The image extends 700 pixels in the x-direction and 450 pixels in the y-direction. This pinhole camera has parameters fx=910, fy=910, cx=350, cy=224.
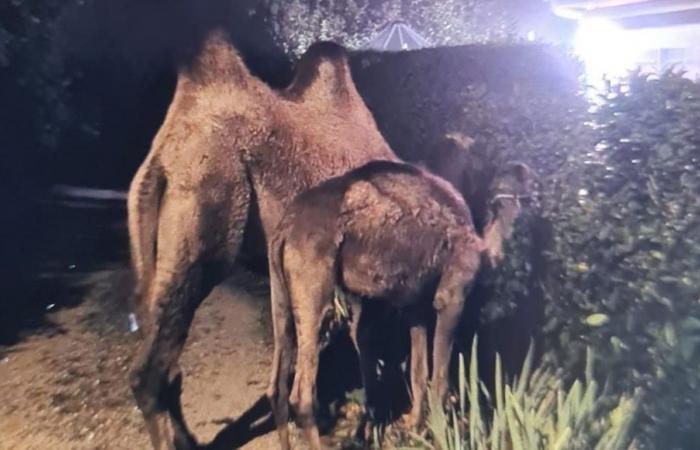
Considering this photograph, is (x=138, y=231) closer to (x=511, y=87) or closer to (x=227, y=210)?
(x=227, y=210)

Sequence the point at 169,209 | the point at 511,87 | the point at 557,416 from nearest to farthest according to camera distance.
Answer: the point at 169,209
the point at 557,416
the point at 511,87

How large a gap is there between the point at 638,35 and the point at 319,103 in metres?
2.06

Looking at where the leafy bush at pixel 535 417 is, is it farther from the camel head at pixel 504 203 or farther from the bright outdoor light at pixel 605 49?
the bright outdoor light at pixel 605 49

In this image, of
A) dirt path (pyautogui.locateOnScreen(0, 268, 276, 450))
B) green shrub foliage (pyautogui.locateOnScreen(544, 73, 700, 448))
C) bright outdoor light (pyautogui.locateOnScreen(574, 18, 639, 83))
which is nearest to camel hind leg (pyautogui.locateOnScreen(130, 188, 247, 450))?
dirt path (pyautogui.locateOnScreen(0, 268, 276, 450))

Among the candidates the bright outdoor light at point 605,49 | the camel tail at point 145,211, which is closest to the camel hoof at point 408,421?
the camel tail at point 145,211

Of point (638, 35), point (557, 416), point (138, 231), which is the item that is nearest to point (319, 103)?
point (138, 231)

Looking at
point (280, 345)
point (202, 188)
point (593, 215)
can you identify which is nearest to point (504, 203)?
point (593, 215)

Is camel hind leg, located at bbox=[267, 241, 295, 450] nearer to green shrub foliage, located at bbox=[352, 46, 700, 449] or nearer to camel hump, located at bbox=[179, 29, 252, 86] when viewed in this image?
camel hump, located at bbox=[179, 29, 252, 86]

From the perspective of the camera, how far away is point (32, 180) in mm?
4367

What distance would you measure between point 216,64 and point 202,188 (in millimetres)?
551

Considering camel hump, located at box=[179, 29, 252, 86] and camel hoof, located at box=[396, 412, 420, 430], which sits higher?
camel hump, located at box=[179, 29, 252, 86]

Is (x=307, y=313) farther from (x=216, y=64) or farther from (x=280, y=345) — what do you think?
(x=216, y=64)

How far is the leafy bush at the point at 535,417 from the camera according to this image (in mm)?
3871

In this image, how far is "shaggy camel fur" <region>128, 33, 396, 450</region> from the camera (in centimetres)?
377
